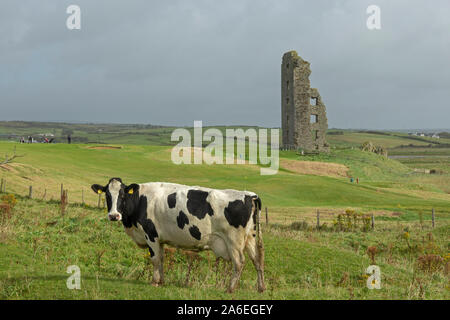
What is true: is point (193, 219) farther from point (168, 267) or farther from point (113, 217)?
point (168, 267)

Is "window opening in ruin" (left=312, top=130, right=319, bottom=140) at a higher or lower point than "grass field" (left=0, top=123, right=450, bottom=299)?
higher

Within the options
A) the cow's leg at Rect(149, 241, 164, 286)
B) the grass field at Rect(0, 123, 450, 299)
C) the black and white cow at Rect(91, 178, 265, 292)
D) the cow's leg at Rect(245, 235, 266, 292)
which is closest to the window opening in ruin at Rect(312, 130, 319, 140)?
the grass field at Rect(0, 123, 450, 299)

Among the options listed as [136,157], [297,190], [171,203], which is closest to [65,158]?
[136,157]

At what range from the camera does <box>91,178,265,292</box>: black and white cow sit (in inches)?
405

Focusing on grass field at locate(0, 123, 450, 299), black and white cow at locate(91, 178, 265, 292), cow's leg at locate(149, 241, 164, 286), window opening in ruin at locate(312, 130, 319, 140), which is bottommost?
grass field at locate(0, 123, 450, 299)

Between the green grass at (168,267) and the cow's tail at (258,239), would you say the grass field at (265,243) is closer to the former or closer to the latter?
the green grass at (168,267)

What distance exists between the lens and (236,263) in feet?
33.0

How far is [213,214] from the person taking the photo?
408 inches

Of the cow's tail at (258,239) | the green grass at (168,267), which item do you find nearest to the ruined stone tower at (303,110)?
the green grass at (168,267)

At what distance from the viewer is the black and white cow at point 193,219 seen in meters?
10.3

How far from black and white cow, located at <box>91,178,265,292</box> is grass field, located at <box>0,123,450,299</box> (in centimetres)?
91

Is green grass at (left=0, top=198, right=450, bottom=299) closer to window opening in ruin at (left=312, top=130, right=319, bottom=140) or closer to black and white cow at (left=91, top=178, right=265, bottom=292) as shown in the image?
black and white cow at (left=91, top=178, right=265, bottom=292)

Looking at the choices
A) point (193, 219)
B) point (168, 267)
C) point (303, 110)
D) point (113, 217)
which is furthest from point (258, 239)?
point (303, 110)

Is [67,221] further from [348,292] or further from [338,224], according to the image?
[338,224]
